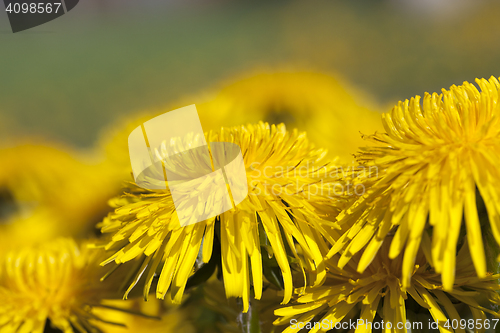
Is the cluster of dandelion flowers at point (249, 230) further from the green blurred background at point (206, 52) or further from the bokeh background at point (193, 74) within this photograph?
the green blurred background at point (206, 52)

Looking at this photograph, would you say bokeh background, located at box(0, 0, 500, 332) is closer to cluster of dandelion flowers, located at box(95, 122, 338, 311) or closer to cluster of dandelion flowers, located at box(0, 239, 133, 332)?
cluster of dandelion flowers, located at box(0, 239, 133, 332)

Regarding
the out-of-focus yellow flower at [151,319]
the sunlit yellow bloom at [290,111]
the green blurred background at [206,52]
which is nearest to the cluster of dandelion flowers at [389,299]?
the out-of-focus yellow flower at [151,319]

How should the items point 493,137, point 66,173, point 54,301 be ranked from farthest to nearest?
1. point 66,173
2. point 54,301
3. point 493,137

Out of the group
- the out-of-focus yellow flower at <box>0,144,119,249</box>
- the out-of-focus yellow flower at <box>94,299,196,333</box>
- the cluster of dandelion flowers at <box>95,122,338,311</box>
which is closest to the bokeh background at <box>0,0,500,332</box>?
the out-of-focus yellow flower at <box>0,144,119,249</box>

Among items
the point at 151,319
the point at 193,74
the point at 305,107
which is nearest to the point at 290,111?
the point at 305,107

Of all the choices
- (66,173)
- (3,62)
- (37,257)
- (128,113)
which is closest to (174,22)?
(128,113)

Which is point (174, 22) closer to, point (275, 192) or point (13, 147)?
point (13, 147)
